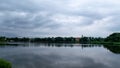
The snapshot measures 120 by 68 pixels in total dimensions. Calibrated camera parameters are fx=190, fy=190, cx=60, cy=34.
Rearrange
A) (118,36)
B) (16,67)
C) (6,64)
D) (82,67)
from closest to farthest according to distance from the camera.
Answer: (6,64) < (16,67) < (82,67) < (118,36)

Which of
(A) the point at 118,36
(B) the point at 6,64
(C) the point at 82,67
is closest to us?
(B) the point at 6,64

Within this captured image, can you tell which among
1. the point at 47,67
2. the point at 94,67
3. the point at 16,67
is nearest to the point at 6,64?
the point at 16,67

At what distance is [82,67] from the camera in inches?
1093

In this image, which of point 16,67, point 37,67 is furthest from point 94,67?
point 16,67

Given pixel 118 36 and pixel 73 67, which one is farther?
pixel 118 36

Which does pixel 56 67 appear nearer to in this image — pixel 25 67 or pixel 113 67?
pixel 25 67

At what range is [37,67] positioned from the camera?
26.2 metres

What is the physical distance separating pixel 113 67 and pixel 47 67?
983 cm

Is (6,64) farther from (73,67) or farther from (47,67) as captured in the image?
(73,67)

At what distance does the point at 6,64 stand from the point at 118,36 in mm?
149027

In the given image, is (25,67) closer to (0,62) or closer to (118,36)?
(0,62)

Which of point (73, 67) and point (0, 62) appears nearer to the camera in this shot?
point (0, 62)

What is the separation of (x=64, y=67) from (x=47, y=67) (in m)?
2.41

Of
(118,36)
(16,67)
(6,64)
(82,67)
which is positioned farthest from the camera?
(118,36)
